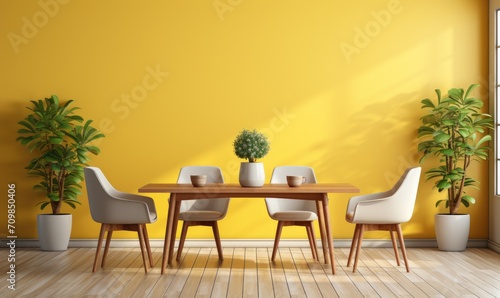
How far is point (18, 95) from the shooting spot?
6.88m

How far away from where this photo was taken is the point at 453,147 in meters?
6.57

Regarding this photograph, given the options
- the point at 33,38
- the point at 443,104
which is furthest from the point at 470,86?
the point at 33,38

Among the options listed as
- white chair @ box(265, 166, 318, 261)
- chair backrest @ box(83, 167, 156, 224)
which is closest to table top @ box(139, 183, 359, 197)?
chair backrest @ box(83, 167, 156, 224)

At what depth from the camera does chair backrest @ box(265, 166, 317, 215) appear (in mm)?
6102

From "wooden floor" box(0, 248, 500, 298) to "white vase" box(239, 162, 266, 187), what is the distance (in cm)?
71

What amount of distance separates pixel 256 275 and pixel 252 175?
81 centimetres

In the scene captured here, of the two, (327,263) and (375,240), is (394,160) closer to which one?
(375,240)

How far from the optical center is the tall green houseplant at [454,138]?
6480mm

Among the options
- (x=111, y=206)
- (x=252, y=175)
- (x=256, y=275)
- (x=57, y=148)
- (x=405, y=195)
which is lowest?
(x=256, y=275)

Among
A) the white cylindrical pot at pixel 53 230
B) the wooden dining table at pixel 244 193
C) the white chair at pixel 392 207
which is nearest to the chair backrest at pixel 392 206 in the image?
the white chair at pixel 392 207

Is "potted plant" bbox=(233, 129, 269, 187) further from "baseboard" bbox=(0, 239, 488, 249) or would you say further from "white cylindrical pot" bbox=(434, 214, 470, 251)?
"white cylindrical pot" bbox=(434, 214, 470, 251)

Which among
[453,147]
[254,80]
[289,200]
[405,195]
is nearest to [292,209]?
[289,200]

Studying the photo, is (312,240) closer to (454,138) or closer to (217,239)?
(217,239)

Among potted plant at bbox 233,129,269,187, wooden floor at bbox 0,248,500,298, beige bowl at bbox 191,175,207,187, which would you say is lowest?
wooden floor at bbox 0,248,500,298
